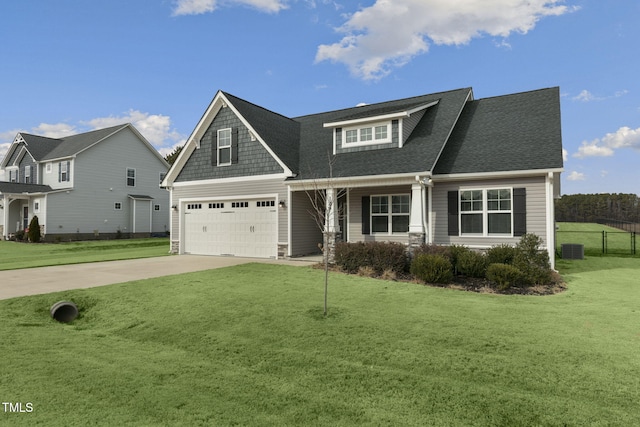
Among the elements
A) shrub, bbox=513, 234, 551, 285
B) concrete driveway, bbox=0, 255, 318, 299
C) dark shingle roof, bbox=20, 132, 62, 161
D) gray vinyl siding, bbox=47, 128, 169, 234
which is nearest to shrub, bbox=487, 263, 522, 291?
shrub, bbox=513, 234, 551, 285

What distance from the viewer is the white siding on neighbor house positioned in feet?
51.5

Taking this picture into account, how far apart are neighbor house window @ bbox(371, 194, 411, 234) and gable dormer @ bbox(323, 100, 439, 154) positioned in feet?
7.20

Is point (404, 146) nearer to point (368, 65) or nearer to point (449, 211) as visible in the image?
point (449, 211)

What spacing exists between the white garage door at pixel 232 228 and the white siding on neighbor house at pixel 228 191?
0.35 metres

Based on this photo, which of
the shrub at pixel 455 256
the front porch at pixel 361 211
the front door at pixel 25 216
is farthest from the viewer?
the front door at pixel 25 216

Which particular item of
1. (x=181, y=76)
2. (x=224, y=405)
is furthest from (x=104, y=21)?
(x=224, y=405)

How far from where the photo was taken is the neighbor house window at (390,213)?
1461 centimetres

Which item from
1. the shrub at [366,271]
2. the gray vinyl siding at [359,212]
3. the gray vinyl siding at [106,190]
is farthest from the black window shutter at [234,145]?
the gray vinyl siding at [106,190]

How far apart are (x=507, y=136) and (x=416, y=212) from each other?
4938 mm

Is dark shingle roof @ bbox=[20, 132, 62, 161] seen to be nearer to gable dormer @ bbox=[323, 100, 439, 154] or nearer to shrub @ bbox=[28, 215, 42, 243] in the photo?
shrub @ bbox=[28, 215, 42, 243]

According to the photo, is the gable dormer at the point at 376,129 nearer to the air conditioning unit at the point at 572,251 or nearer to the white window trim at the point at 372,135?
the white window trim at the point at 372,135

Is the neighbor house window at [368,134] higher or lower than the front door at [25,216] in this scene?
higher

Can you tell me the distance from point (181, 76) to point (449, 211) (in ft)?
47.4

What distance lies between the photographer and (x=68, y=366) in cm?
479
